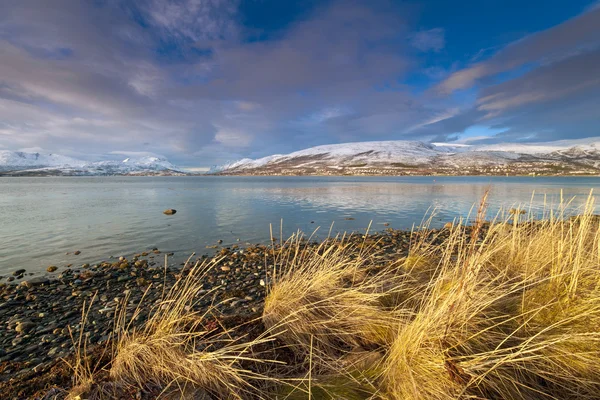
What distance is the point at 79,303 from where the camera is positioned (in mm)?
7660

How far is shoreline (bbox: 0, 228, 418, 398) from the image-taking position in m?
4.85

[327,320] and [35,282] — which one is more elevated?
[327,320]

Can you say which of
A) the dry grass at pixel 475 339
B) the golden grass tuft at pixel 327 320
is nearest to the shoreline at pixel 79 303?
the golden grass tuft at pixel 327 320

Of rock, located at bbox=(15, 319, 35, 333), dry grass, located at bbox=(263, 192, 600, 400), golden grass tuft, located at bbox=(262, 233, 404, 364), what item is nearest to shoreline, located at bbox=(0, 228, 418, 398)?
rock, located at bbox=(15, 319, 35, 333)

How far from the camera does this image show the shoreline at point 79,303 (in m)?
4.85

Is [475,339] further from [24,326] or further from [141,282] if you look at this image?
[141,282]

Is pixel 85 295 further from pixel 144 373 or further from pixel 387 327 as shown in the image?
pixel 387 327

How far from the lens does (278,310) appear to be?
4.73 meters

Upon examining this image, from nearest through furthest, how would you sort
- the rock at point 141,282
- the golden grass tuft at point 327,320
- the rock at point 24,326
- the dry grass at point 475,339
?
1. the dry grass at point 475,339
2. the golden grass tuft at point 327,320
3. the rock at point 24,326
4. the rock at point 141,282

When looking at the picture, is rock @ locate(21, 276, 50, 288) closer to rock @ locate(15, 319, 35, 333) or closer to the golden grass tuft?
rock @ locate(15, 319, 35, 333)

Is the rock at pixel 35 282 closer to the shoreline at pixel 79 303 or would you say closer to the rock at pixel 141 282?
the shoreline at pixel 79 303

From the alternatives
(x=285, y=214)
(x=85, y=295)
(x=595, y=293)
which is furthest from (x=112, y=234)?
(x=595, y=293)

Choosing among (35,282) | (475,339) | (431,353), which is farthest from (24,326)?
(475,339)

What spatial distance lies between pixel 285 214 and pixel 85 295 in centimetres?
1970
